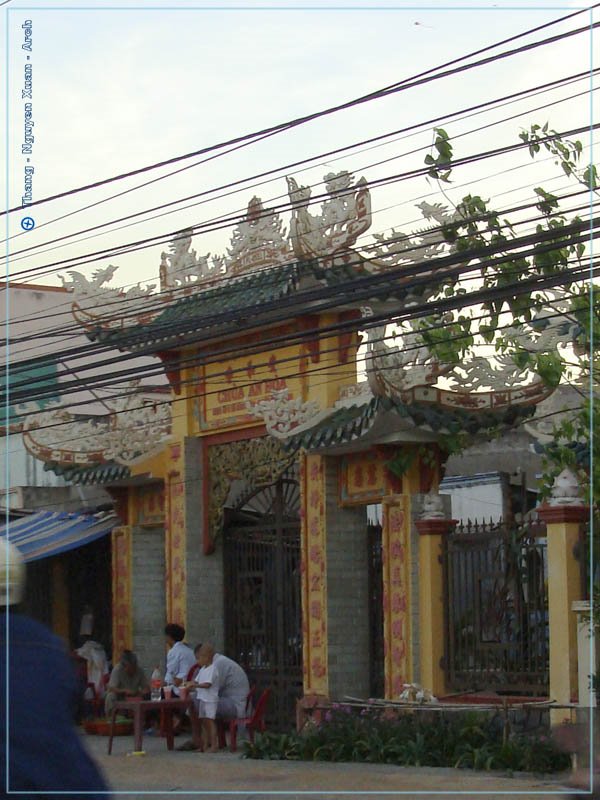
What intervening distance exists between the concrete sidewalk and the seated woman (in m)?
2.01

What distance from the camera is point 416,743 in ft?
40.1

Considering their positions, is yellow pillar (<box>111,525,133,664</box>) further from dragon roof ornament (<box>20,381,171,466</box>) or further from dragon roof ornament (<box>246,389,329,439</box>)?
dragon roof ornament (<box>246,389,329,439</box>)

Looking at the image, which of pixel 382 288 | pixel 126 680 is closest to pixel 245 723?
pixel 126 680

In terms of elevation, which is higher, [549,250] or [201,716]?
[549,250]

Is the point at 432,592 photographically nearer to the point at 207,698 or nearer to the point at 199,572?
the point at 207,698

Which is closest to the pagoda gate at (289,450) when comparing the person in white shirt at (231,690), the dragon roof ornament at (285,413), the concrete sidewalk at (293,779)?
the dragon roof ornament at (285,413)

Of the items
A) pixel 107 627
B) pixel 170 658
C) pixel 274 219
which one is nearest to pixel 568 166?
pixel 274 219

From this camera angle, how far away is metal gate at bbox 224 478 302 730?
16.0 m

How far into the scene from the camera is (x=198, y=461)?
17.4 metres

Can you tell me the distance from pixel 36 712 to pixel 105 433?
46.8 feet

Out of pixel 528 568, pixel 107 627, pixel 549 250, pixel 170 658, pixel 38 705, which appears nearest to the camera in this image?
pixel 38 705

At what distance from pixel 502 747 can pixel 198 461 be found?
21.8ft

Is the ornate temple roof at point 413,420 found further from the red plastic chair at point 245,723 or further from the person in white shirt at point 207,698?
the red plastic chair at point 245,723

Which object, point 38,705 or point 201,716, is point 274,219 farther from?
point 38,705
